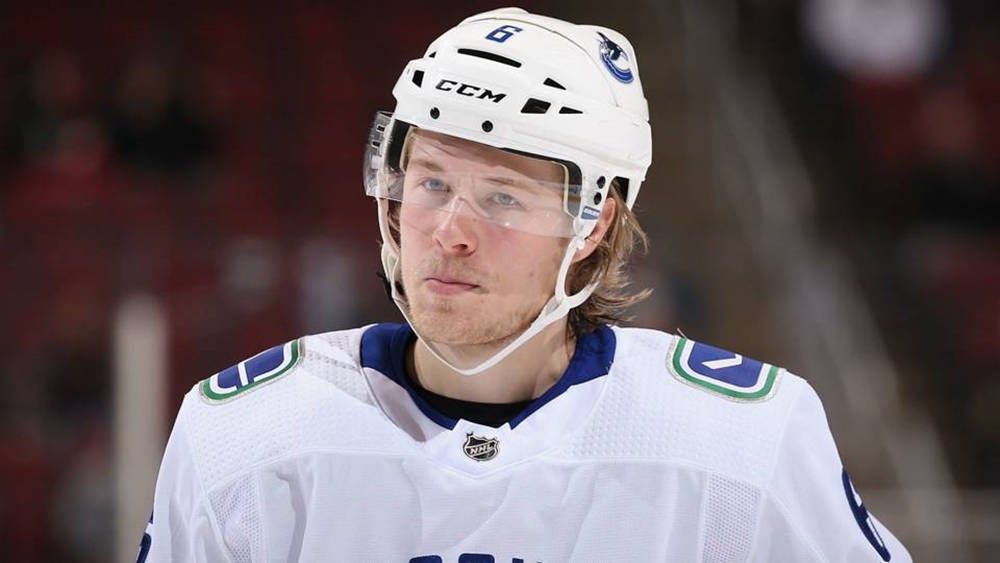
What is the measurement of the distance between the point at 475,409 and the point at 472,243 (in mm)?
246

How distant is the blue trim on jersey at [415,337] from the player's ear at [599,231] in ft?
0.41

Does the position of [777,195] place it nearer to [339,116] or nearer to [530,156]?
[339,116]

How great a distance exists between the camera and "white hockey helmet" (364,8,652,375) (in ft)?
6.24

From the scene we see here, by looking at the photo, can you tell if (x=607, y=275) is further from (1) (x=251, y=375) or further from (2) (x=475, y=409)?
(1) (x=251, y=375)

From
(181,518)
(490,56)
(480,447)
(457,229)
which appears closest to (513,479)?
(480,447)

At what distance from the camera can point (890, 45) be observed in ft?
22.6

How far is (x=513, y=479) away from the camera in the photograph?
1.88 metres

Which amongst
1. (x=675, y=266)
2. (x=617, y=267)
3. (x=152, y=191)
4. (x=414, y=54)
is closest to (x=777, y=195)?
(x=675, y=266)

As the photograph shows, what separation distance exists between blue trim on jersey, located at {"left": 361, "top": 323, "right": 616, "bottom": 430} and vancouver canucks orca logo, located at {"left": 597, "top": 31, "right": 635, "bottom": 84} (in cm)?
37

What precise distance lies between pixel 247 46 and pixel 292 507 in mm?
5720

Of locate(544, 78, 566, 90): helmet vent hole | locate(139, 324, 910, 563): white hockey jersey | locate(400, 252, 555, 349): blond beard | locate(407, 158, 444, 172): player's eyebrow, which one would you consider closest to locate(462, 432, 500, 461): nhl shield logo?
locate(139, 324, 910, 563): white hockey jersey

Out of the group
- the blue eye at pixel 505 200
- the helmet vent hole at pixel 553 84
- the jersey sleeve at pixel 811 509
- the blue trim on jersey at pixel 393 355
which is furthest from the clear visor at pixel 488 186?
the jersey sleeve at pixel 811 509

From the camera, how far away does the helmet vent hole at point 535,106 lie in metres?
1.90

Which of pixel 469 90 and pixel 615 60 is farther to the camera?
pixel 615 60
